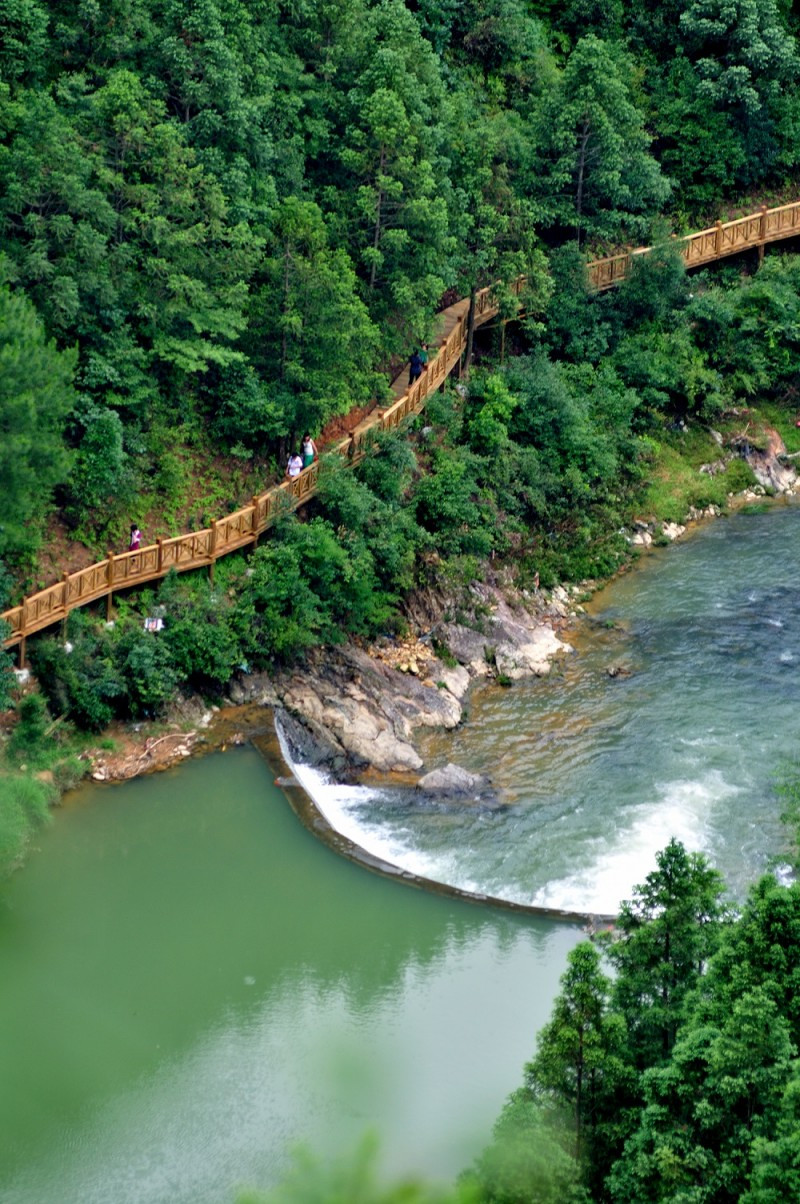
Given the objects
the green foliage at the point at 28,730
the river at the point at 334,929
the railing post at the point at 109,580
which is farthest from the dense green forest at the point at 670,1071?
the railing post at the point at 109,580

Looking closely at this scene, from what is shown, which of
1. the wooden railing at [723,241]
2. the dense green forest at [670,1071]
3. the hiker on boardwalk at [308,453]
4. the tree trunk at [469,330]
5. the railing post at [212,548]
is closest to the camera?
the dense green forest at [670,1071]

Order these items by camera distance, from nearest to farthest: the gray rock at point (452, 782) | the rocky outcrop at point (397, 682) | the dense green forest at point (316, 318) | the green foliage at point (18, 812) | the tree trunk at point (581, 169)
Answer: the green foliage at point (18, 812) → the gray rock at point (452, 782) → the rocky outcrop at point (397, 682) → the dense green forest at point (316, 318) → the tree trunk at point (581, 169)

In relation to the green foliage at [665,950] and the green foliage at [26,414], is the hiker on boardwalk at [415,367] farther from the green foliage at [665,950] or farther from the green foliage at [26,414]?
the green foliage at [665,950]

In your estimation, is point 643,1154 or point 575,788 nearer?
point 643,1154

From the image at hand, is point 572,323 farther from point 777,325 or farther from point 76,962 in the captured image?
point 76,962

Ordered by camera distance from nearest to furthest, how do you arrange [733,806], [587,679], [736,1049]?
[736,1049] < [733,806] < [587,679]

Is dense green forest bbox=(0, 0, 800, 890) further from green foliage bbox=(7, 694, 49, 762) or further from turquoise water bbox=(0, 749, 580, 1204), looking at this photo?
turquoise water bbox=(0, 749, 580, 1204)

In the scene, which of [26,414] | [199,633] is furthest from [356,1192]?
[199,633]

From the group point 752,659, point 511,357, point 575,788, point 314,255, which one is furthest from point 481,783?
point 511,357
